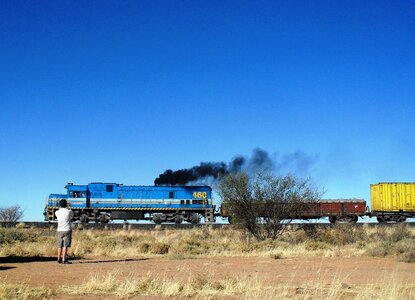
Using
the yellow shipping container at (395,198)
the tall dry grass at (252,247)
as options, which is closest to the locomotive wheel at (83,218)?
the tall dry grass at (252,247)

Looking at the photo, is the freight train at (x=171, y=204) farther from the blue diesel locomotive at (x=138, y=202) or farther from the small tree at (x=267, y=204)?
the small tree at (x=267, y=204)

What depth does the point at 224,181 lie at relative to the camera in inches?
958

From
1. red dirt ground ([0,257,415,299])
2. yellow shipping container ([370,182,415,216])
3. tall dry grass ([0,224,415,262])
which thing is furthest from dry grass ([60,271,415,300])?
yellow shipping container ([370,182,415,216])

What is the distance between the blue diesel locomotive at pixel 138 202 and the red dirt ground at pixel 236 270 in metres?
25.9

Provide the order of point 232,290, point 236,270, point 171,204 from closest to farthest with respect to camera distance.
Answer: point 232,290, point 236,270, point 171,204

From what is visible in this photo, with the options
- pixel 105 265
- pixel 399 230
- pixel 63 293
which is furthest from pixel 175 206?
pixel 63 293

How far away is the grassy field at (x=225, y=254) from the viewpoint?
8422mm

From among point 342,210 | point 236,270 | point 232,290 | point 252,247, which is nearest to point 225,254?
point 252,247

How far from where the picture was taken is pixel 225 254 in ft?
58.1

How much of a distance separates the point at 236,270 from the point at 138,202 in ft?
100

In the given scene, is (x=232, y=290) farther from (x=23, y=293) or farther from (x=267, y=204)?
(x=267, y=204)

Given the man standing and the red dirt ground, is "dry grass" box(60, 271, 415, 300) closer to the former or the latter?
the red dirt ground

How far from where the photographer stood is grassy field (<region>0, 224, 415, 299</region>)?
8422mm

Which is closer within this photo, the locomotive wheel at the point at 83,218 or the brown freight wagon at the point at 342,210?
the locomotive wheel at the point at 83,218
